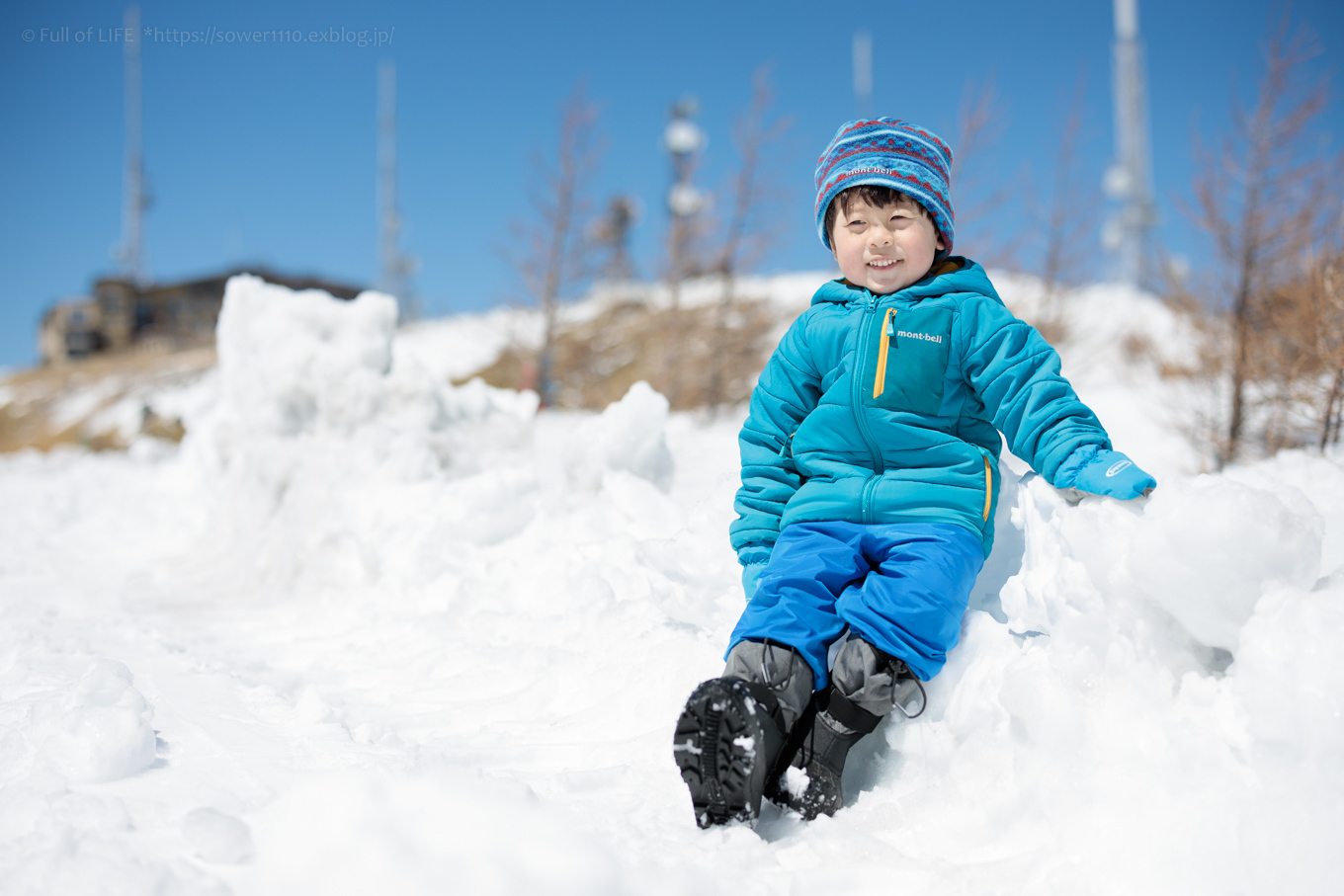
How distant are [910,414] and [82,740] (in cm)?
192

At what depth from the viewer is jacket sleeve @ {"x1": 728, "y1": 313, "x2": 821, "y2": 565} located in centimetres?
212

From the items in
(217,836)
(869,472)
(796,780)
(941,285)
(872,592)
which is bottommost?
(796,780)

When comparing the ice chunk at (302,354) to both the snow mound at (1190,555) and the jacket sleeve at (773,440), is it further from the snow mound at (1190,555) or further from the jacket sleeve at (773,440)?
the snow mound at (1190,555)

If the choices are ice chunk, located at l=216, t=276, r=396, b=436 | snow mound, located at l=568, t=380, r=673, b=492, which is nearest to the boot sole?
snow mound, located at l=568, t=380, r=673, b=492

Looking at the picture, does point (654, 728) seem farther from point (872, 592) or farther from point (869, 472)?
point (869, 472)

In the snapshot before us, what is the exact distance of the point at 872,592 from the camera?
1745mm

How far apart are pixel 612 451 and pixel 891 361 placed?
7.26 ft

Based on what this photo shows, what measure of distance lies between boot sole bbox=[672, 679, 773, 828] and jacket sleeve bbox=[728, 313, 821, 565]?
1.91 feet

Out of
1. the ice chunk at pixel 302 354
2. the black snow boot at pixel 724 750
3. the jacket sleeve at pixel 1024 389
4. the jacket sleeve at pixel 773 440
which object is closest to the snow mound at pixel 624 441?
the ice chunk at pixel 302 354

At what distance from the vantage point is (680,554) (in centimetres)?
262

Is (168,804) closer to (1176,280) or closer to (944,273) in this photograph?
(944,273)

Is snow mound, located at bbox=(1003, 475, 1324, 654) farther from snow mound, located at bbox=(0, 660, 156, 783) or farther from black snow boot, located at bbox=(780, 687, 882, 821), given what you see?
snow mound, located at bbox=(0, 660, 156, 783)

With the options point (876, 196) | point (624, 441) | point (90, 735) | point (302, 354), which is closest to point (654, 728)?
point (90, 735)

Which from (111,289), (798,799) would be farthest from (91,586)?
→ (111,289)
